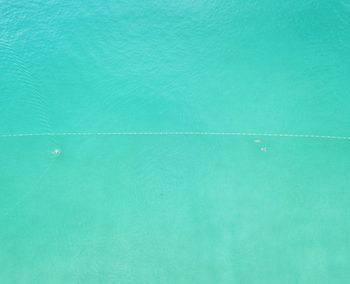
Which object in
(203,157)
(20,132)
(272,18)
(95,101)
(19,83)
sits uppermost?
(272,18)

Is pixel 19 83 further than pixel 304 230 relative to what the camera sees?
Yes

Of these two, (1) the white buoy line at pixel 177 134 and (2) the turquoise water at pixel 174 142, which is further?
(1) the white buoy line at pixel 177 134

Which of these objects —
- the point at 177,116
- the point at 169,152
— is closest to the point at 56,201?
the point at 169,152

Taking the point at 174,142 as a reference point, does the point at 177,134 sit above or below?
above

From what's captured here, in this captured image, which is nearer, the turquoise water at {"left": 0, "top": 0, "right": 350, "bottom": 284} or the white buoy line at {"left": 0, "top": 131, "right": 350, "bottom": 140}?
the turquoise water at {"left": 0, "top": 0, "right": 350, "bottom": 284}

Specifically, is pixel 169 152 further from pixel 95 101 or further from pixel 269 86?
pixel 269 86

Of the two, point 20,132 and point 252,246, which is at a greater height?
point 20,132

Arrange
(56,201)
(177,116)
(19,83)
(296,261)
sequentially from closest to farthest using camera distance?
(296,261)
(56,201)
(177,116)
(19,83)

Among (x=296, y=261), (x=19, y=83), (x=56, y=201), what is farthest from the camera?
(x=19, y=83)
